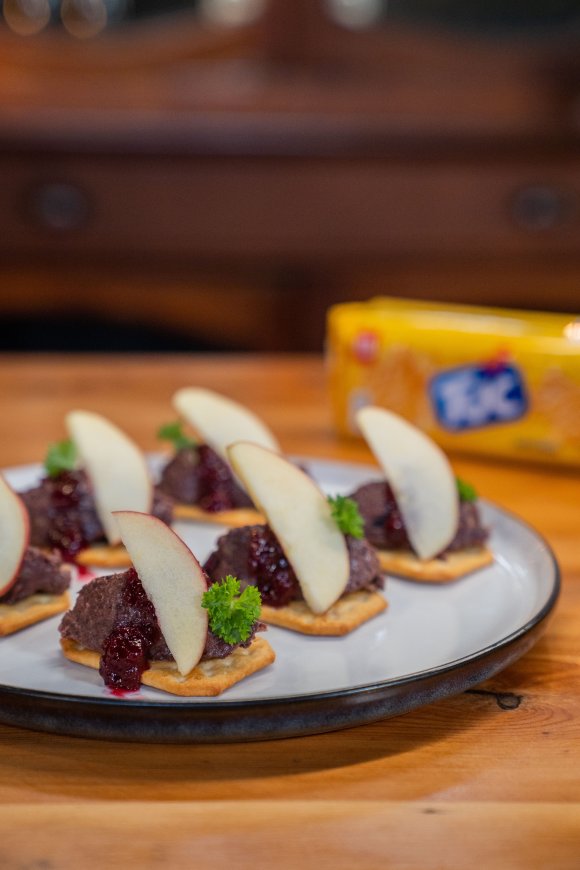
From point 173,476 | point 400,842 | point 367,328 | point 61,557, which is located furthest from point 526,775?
point 367,328

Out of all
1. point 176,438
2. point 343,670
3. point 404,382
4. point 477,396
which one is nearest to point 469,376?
point 477,396

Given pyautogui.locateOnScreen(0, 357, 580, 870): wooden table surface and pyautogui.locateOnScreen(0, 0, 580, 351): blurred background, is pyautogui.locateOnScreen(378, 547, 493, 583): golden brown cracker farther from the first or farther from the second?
pyautogui.locateOnScreen(0, 0, 580, 351): blurred background

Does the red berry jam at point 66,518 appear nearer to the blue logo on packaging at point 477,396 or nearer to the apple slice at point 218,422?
the apple slice at point 218,422

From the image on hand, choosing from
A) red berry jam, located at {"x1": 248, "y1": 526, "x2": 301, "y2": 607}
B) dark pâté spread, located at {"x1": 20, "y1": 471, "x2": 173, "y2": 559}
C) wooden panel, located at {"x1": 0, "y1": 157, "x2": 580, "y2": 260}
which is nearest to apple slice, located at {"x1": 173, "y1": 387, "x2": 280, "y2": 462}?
dark pâté spread, located at {"x1": 20, "y1": 471, "x2": 173, "y2": 559}

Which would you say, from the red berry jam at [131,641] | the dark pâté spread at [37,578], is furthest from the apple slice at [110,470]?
the red berry jam at [131,641]

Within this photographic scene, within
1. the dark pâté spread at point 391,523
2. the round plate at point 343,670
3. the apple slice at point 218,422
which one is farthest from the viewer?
the apple slice at point 218,422

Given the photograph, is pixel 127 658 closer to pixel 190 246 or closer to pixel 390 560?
pixel 390 560

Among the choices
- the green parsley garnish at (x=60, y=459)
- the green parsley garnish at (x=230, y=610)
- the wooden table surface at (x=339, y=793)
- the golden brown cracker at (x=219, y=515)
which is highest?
the green parsley garnish at (x=230, y=610)
